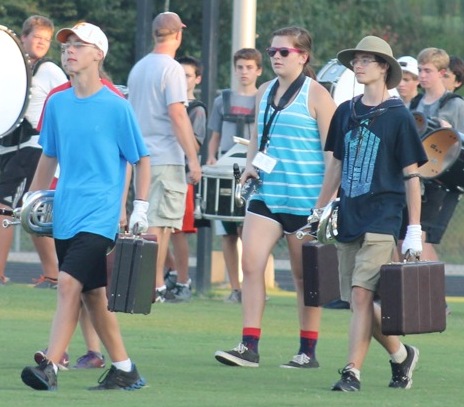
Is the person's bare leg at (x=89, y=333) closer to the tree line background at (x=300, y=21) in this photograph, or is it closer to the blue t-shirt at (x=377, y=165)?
the blue t-shirt at (x=377, y=165)

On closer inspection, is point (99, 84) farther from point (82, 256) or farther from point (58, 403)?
point (58, 403)

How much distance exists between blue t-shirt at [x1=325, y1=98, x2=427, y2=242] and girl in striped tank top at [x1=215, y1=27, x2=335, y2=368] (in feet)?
3.45

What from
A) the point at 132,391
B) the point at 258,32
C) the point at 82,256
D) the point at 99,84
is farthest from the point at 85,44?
the point at 258,32

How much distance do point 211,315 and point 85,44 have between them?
459 cm

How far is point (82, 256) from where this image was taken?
855cm

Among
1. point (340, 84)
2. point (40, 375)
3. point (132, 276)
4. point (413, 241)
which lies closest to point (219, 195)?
point (340, 84)

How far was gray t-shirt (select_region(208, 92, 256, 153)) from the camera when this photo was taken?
14.4m

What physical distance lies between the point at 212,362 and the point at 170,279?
4.47m

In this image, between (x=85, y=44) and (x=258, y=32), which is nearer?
(x=85, y=44)

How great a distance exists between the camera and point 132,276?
28.4ft

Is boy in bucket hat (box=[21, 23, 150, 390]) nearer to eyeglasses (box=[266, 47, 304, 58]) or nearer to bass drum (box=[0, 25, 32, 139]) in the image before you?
eyeglasses (box=[266, 47, 304, 58])

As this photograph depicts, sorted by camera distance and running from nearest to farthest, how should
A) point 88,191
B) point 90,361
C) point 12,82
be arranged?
point 88,191
point 90,361
point 12,82

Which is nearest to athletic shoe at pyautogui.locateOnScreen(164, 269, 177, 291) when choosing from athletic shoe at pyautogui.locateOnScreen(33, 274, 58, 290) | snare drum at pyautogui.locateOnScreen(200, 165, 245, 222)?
snare drum at pyautogui.locateOnScreen(200, 165, 245, 222)

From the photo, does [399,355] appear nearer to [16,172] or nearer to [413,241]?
[413,241]
